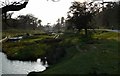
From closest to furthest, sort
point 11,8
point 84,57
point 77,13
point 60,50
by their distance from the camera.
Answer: point 11,8
point 84,57
point 60,50
point 77,13

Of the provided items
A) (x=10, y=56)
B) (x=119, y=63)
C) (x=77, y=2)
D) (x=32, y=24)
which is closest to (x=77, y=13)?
(x=77, y=2)

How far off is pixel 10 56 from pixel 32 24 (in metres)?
138

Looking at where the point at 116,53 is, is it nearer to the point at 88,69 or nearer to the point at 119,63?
the point at 119,63

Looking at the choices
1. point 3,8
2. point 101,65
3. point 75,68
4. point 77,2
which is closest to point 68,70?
point 75,68

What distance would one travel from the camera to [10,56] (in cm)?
5775

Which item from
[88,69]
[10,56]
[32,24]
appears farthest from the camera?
[32,24]

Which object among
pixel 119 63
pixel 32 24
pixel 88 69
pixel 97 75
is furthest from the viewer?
pixel 32 24

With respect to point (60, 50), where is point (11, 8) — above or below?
above

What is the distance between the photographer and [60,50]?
45281 millimetres

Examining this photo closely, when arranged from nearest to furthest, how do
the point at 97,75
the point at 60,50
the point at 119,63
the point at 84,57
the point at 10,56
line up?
1. the point at 97,75
2. the point at 119,63
3. the point at 84,57
4. the point at 60,50
5. the point at 10,56

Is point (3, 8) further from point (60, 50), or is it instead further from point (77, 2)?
point (77, 2)

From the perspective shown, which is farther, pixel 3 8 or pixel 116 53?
pixel 116 53

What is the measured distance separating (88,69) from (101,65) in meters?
1.87

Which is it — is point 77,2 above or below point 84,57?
above
